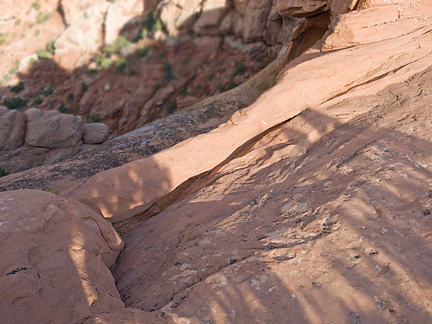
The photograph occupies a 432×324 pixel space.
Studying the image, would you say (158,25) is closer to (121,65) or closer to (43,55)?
(121,65)

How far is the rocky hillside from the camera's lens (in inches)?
104

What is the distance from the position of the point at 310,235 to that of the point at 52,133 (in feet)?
30.7

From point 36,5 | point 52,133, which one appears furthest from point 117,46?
point 52,133

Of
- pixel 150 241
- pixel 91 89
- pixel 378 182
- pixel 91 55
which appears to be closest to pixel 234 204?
pixel 150 241

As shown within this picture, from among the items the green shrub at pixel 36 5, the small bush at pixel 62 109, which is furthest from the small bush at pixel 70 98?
the green shrub at pixel 36 5

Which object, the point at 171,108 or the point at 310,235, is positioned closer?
the point at 310,235

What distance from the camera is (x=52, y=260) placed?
10.1 feet

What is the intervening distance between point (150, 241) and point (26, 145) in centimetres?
781

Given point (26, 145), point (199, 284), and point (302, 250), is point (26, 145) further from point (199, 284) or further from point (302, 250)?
point (302, 250)

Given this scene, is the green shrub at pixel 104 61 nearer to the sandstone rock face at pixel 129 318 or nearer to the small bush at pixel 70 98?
the small bush at pixel 70 98

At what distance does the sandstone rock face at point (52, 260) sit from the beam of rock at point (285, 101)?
131 cm

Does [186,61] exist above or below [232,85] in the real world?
above

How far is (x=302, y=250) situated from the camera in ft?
9.81

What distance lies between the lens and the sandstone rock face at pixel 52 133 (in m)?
9.77
